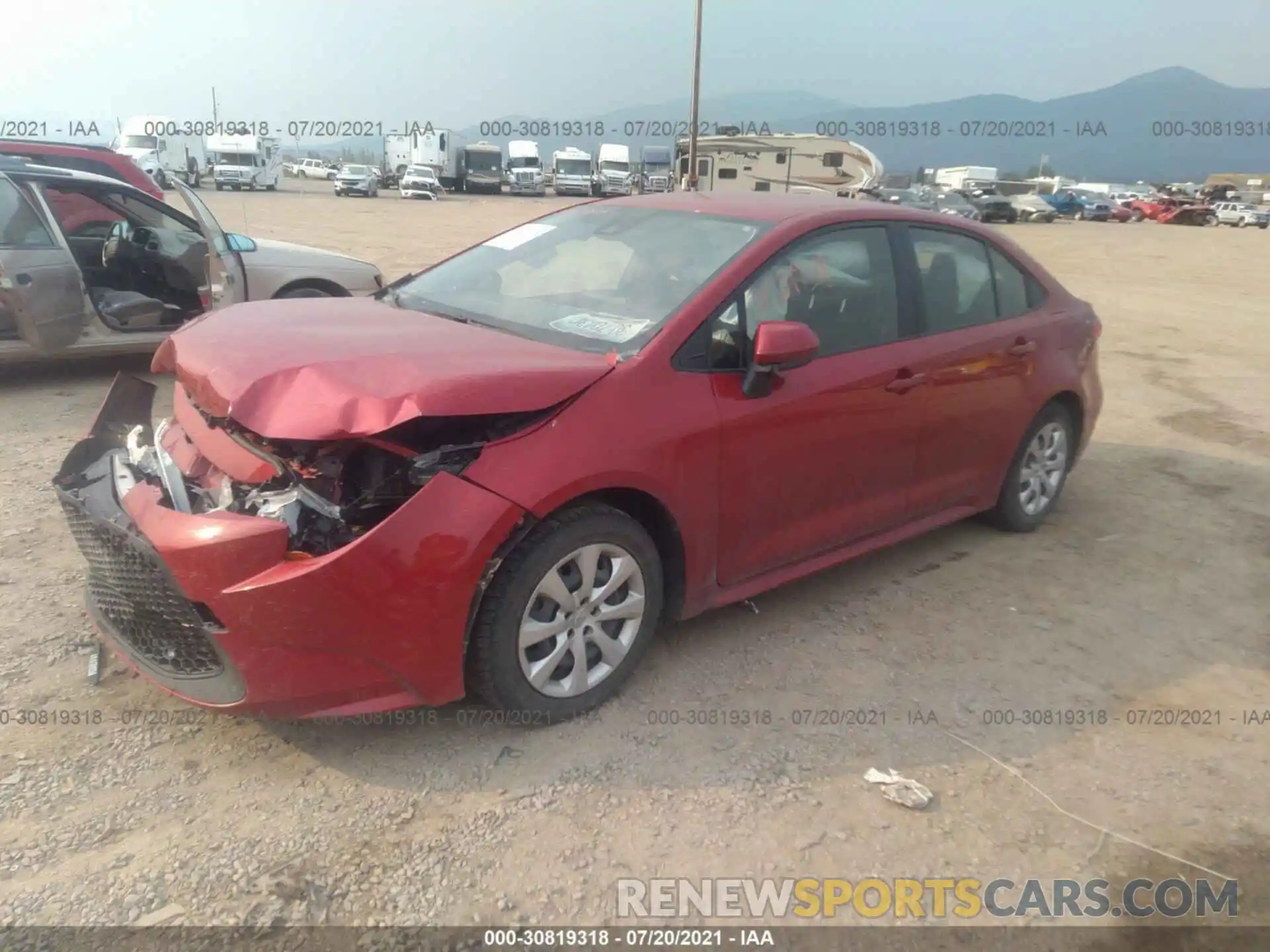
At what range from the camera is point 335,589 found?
2455 mm

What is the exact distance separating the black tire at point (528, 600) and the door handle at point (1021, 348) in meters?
2.27

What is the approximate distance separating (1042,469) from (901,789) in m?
2.63

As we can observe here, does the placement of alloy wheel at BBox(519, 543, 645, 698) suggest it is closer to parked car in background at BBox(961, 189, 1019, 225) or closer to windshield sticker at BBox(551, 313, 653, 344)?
windshield sticker at BBox(551, 313, 653, 344)

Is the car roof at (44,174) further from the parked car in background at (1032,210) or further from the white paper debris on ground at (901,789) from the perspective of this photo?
the parked car in background at (1032,210)

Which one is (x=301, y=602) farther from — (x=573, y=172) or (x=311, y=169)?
(x=311, y=169)

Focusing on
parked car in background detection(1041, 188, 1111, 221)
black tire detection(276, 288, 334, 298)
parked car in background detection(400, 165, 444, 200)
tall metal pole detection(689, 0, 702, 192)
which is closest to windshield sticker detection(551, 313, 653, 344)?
black tire detection(276, 288, 334, 298)

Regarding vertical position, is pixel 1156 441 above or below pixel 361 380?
below

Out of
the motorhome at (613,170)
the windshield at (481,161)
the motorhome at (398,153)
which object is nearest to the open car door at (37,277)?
the motorhome at (613,170)

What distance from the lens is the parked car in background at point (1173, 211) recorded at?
156 ft

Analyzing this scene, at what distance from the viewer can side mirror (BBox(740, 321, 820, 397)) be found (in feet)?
10.1

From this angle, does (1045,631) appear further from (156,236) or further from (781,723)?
(156,236)

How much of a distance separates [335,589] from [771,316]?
181 centimetres

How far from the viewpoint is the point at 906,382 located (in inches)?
148

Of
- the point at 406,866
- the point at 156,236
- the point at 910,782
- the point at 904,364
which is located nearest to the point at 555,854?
the point at 406,866
